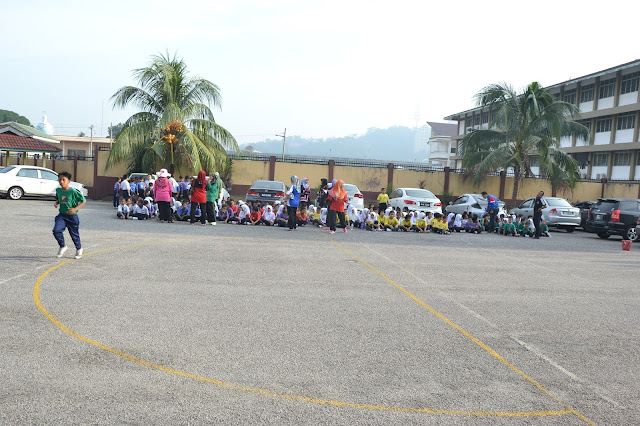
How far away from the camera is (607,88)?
140ft

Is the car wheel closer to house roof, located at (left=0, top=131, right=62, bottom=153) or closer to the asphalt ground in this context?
house roof, located at (left=0, top=131, right=62, bottom=153)

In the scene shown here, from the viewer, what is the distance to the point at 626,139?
41.2 m

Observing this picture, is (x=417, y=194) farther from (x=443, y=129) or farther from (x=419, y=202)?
(x=443, y=129)

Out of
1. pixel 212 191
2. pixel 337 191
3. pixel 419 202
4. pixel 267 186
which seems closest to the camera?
pixel 337 191

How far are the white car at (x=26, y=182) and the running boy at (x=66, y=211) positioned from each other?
15.4 m

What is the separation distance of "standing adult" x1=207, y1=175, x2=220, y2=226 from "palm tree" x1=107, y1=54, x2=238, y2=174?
9369 millimetres

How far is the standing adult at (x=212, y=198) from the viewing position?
19062 millimetres

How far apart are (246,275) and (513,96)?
81.5 feet

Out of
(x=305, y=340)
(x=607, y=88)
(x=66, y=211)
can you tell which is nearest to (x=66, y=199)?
(x=66, y=211)

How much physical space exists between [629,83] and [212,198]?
3301cm

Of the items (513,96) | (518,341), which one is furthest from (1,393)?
(513,96)

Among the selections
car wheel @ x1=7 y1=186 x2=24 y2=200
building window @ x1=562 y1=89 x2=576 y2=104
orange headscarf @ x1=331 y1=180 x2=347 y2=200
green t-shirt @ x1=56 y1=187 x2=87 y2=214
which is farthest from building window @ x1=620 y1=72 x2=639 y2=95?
green t-shirt @ x1=56 y1=187 x2=87 y2=214

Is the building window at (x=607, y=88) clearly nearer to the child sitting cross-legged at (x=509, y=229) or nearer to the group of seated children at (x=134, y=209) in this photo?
the child sitting cross-legged at (x=509, y=229)

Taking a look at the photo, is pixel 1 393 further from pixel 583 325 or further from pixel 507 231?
pixel 507 231
